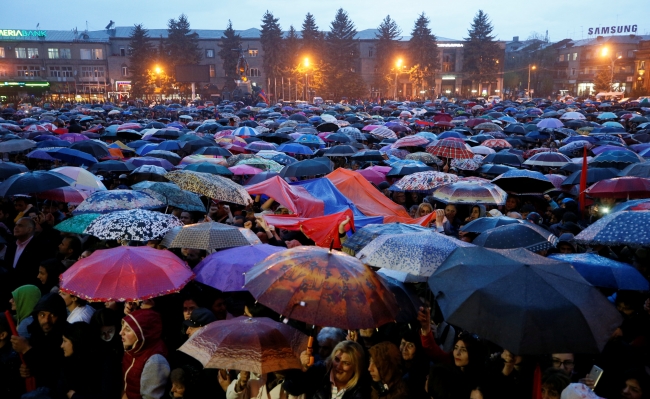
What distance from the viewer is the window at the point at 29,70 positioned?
7494cm

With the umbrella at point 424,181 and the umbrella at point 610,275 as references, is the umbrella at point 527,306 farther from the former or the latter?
the umbrella at point 424,181

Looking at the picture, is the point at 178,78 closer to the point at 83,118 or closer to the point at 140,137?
the point at 83,118

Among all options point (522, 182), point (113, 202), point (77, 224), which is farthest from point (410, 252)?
point (522, 182)

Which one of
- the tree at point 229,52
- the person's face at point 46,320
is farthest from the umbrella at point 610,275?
the tree at point 229,52

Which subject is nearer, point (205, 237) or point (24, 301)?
point (24, 301)

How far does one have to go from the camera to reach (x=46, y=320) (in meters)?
5.00

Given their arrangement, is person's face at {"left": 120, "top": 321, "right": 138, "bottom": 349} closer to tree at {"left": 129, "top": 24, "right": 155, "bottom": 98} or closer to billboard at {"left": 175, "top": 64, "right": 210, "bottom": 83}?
billboard at {"left": 175, "top": 64, "right": 210, "bottom": 83}

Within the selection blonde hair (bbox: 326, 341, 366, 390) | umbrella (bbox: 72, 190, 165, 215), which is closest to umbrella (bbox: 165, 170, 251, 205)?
umbrella (bbox: 72, 190, 165, 215)

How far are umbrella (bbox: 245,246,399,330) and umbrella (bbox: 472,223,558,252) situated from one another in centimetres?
184

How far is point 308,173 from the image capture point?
11.0m

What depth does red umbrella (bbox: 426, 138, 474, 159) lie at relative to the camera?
12.6 meters

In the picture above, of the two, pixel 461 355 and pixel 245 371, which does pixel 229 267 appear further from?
pixel 461 355

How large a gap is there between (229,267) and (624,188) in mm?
5692

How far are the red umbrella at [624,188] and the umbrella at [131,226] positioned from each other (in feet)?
19.1
